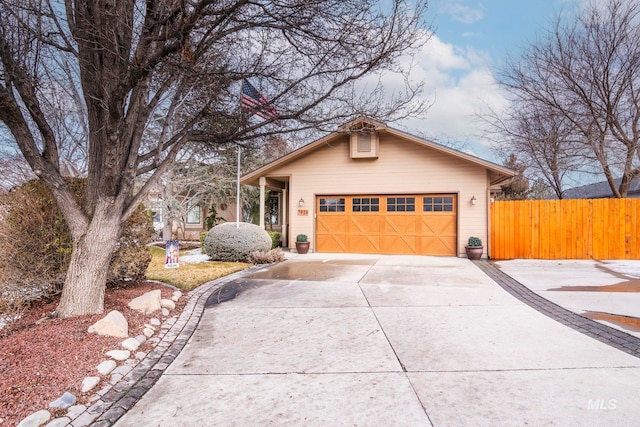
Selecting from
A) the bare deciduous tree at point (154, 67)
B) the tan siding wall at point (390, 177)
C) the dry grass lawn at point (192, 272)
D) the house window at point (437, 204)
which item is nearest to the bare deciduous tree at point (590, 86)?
the tan siding wall at point (390, 177)

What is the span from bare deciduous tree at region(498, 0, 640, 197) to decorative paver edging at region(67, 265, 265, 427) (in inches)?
588

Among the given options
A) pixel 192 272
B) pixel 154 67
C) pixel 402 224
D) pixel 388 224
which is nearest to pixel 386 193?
pixel 388 224

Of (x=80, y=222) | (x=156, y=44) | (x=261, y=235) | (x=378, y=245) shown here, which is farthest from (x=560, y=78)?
(x=80, y=222)

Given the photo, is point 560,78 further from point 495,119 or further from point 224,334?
point 224,334

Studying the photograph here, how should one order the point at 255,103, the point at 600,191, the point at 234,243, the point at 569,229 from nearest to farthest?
the point at 255,103
the point at 234,243
the point at 569,229
the point at 600,191

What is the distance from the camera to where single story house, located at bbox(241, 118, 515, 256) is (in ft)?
38.1

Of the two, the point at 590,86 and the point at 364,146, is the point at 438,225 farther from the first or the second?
the point at 590,86

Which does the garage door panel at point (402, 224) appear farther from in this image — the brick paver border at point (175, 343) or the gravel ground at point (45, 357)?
the gravel ground at point (45, 357)

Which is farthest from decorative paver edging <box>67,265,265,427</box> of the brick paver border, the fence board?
the fence board

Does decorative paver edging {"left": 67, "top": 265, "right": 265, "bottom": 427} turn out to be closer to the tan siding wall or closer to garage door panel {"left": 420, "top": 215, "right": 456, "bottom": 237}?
the tan siding wall

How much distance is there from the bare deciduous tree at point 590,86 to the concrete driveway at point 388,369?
1156cm

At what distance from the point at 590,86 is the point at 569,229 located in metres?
5.91

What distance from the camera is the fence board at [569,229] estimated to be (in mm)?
10719

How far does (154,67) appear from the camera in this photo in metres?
3.83
